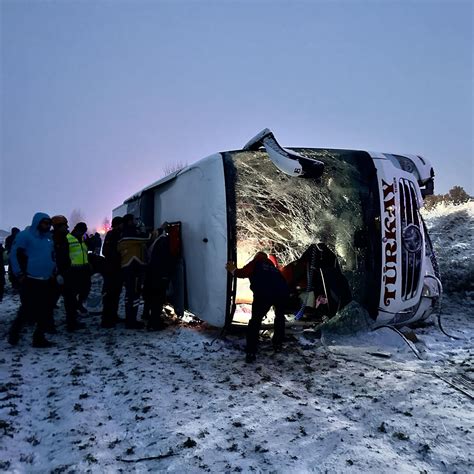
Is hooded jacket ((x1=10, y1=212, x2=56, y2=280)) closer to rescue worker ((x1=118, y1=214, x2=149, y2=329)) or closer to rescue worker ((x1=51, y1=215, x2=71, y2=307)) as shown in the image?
rescue worker ((x1=51, y1=215, x2=71, y2=307))

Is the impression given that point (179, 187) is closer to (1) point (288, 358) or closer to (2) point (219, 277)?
(2) point (219, 277)

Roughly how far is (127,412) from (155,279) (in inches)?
131

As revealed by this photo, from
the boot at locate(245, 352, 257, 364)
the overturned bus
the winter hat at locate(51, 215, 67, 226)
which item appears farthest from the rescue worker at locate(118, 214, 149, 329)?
the boot at locate(245, 352, 257, 364)

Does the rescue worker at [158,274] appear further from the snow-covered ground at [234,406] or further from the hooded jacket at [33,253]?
the hooded jacket at [33,253]

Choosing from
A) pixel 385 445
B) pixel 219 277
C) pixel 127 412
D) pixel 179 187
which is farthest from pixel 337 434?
pixel 179 187

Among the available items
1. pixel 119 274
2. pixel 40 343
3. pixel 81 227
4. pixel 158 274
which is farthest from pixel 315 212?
pixel 40 343

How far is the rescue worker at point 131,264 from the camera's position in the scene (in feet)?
22.3

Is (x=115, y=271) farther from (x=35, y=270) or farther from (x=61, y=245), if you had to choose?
(x=35, y=270)

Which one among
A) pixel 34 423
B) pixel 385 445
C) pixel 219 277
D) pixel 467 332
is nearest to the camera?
pixel 385 445

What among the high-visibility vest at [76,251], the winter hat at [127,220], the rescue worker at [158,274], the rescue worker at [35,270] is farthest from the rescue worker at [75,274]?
the rescue worker at [158,274]

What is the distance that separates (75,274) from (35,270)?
1.85 metres

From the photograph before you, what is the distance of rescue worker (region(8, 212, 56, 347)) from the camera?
5273 millimetres

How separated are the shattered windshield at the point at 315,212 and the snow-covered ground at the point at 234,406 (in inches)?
48.4

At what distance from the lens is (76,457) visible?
2725 mm
